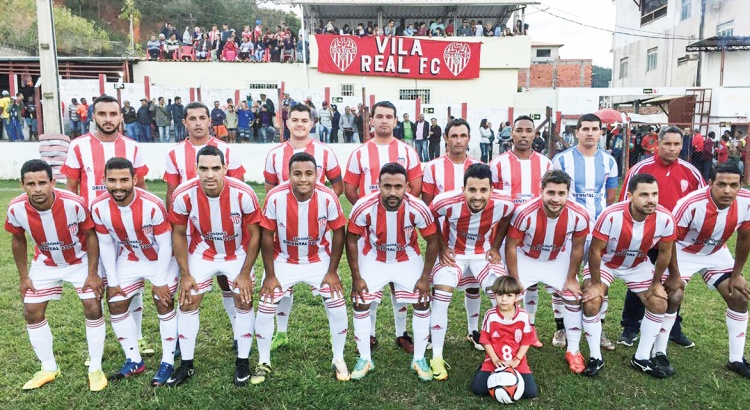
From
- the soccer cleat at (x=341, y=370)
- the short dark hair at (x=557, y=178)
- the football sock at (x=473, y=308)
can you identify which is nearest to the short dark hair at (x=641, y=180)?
the short dark hair at (x=557, y=178)

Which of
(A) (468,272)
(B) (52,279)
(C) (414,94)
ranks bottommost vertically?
(A) (468,272)

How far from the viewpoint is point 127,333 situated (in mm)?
4633

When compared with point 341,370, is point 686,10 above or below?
above

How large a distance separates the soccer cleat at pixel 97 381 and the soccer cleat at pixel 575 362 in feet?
13.0

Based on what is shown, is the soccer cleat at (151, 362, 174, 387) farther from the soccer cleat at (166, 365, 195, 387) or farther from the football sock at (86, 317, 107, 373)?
the football sock at (86, 317, 107, 373)

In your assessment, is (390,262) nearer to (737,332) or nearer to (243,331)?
(243,331)

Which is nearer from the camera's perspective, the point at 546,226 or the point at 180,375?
the point at 180,375

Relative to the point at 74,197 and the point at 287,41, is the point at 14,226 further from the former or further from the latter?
the point at 287,41

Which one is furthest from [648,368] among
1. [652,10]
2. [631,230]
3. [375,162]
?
[652,10]

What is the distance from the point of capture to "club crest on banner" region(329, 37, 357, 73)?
25.2 m

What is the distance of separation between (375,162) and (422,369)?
207 cm

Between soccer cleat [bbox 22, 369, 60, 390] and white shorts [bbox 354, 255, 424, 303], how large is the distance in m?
2.60

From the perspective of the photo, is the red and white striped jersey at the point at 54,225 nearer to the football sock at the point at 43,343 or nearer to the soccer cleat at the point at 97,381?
the football sock at the point at 43,343

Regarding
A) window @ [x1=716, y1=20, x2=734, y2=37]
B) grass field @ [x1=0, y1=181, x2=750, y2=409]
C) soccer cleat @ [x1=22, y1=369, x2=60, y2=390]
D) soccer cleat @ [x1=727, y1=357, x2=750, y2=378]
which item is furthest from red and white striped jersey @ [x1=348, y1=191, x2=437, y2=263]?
window @ [x1=716, y1=20, x2=734, y2=37]
